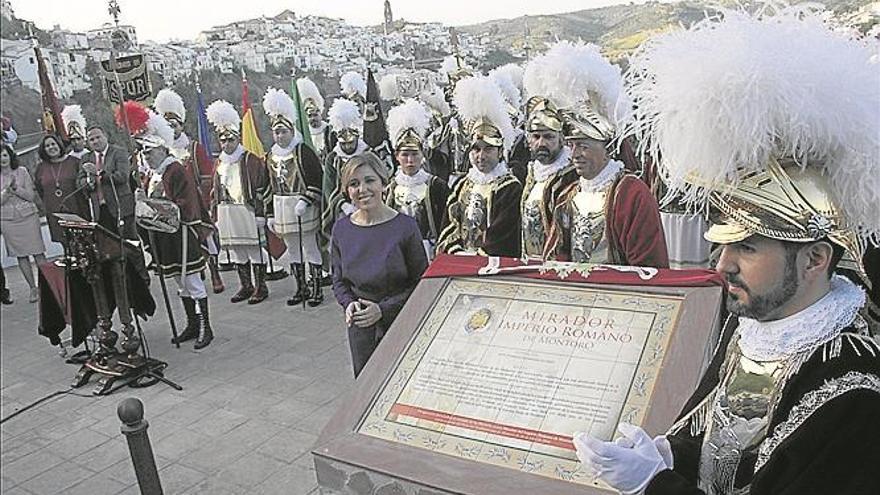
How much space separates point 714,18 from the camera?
2.05 metres

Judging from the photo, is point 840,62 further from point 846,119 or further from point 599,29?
point 599,29

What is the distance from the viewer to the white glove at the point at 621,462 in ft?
6.51

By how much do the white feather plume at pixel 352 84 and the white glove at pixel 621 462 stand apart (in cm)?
891

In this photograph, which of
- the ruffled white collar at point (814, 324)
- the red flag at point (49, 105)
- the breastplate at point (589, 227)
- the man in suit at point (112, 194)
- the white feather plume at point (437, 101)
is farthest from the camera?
the white feather plume at point (437, 101)

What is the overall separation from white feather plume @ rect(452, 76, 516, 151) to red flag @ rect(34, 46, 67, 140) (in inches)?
110

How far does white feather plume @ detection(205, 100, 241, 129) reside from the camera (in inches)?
344

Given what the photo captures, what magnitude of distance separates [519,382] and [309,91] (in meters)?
8.10

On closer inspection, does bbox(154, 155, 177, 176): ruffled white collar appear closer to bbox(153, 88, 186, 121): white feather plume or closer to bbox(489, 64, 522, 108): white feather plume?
bbox(153, 88, 186, 121): white feather plume

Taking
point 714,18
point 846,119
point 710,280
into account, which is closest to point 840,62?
point 846,119

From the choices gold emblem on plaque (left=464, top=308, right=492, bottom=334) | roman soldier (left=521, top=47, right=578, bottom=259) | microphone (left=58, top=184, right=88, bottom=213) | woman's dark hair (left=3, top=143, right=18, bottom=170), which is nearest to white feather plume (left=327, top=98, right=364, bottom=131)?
microphone (left=58, top=184, right=88, bottom=213)

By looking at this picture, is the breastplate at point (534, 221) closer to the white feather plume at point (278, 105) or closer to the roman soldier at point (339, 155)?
the roman soldier at point (339, 155)

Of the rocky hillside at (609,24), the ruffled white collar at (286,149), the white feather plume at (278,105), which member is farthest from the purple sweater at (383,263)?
the white feather plume at (278,105)

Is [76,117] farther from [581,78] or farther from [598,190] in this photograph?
[598,190]

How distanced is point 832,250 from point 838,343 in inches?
9.7
